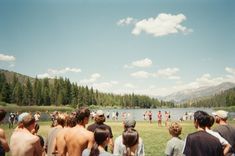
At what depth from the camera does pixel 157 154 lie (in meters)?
19.5

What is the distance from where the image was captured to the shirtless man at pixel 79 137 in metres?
8.15

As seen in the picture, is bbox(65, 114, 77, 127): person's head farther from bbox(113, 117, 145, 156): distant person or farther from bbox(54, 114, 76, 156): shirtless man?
bbox(113, 117, 145, 156): distant person

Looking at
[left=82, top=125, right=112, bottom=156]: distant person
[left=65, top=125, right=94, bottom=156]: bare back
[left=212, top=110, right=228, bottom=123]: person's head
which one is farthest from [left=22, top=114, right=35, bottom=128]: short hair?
[left=212, top=110, right=228, bottom=123]: person's head

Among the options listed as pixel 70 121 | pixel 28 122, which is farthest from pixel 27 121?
pixel 70 121

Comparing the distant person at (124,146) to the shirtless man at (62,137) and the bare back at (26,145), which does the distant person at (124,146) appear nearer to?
the shirtless man at (62,137)

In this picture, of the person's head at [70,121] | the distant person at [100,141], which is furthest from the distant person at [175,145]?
the distant person at [100,141]

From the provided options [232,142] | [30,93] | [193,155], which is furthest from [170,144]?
[30,93]

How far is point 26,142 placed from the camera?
24.8 feet

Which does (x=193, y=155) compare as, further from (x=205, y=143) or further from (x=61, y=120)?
(x=61, y=120)

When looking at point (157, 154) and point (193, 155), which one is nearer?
point (193, 155)

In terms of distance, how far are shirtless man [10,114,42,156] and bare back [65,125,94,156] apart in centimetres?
91

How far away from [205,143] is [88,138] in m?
2.72

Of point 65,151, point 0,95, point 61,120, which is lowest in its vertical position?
point 65,151

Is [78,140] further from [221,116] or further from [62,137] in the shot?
[221,116]
